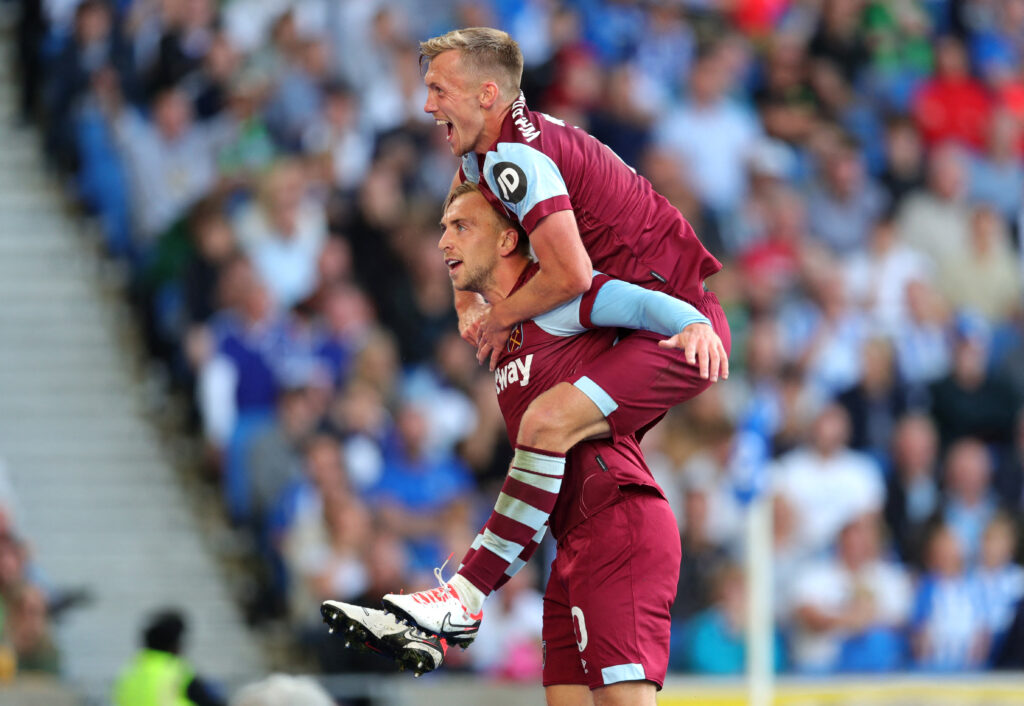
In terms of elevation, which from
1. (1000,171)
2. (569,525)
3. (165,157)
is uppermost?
(165,157)

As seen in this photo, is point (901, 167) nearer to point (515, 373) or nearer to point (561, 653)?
point (515, 373)

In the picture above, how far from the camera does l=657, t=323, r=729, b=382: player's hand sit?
13.5 feet

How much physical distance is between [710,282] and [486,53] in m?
5.87

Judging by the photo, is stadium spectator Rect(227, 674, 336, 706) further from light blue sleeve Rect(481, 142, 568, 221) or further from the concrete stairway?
the concrete stairway

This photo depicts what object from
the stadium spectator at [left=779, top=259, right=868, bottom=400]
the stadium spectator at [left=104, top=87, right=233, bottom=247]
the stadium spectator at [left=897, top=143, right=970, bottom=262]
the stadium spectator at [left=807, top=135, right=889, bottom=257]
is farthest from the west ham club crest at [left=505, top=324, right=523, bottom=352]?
the stadium spectator at [left=897, top=143, right=970, bottom=262]

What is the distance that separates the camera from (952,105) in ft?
39.1

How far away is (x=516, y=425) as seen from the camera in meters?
4.48

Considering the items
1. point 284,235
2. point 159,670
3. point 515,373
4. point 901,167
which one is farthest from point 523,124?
point 901,167

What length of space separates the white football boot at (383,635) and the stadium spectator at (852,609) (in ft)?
18.1

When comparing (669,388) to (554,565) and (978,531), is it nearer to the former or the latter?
(554,565)

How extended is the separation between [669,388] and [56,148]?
816cm

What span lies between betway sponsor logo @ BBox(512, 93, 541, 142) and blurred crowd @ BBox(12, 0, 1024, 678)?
14.1 ft

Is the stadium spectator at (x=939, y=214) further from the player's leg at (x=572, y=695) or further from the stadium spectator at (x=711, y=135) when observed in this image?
the player's leg at (x=572, y=695)

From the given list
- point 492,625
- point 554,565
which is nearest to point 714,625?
point 492,625
